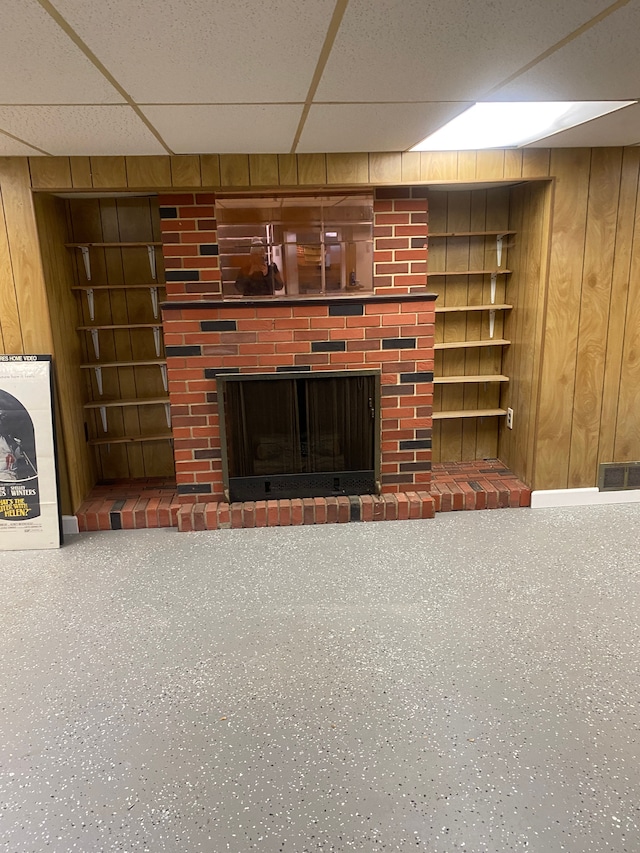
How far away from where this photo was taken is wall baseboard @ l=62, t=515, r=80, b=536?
11.5ft

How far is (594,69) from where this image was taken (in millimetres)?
1854

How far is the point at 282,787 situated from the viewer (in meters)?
1.70

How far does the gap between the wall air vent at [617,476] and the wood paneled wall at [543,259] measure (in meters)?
0.05

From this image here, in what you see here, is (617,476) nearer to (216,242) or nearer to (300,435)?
(300,435)

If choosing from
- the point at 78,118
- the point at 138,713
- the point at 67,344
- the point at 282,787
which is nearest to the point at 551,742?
the point at 282,787

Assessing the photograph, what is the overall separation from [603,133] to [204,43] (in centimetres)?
225

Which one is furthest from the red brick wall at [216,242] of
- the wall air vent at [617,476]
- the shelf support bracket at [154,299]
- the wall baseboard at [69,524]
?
the wall air vent at [617,476]

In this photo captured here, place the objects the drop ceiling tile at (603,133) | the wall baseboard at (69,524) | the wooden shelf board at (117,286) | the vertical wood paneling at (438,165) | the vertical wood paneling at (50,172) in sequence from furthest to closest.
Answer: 1. the wooden shelf board at (117,286)
2. the wall baseboard at (69,524)
3. the vertical wood paneling at (438,165)
4. the vertical wood paneling at (50,172)
5. the drop ceiling tile at (603,133)

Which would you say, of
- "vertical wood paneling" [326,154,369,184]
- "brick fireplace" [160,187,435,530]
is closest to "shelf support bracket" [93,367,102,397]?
"brick fireplace" [160,187,435,530]

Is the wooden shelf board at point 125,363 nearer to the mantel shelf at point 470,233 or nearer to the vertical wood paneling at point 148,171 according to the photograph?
the vertical wood paneling at point 148,171

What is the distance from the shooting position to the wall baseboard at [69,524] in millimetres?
3510

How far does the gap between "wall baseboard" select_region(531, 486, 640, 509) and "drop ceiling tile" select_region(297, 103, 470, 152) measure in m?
2.28

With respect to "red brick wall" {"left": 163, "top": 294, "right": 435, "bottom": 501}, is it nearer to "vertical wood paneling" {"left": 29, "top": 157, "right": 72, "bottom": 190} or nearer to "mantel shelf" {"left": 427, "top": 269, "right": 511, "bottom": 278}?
"mantel shelf" {"left": 427, "top": 269, "right": 511, "bottom": 278}

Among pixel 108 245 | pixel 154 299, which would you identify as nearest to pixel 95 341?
pixel 154 299
